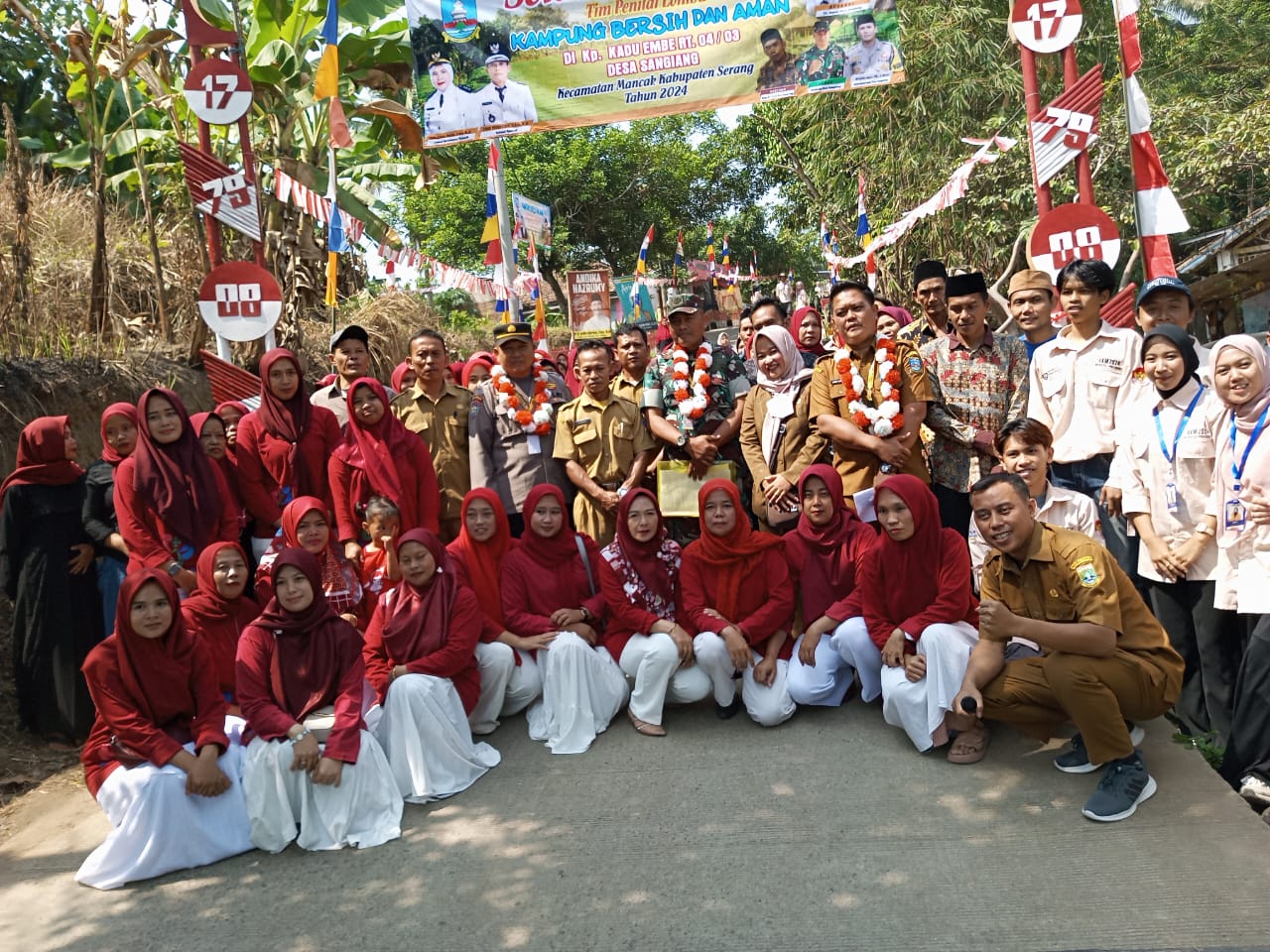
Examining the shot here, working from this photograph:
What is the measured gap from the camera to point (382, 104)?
9.65 meters

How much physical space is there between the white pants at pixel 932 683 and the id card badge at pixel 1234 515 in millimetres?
1039

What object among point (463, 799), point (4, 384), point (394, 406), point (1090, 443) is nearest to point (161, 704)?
point (463, 799)

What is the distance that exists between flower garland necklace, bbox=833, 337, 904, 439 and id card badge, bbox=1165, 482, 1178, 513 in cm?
116

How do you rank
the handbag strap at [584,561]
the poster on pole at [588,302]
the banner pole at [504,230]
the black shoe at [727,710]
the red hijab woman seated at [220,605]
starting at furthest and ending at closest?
the poster on pole at [588,302] < the banner pole at [504,230] < the handbag strap at [584,561] < the black shoe at [727,710] < the red hijab woman seated at [220,605]

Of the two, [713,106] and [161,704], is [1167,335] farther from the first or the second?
[713,106]

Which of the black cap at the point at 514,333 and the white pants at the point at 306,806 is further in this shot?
the black cap at the point at 514,333

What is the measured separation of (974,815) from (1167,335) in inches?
82.3

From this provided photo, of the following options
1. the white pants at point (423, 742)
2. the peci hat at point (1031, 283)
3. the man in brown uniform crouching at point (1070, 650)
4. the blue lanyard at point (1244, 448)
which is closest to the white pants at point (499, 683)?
→ the white pants at point (423, 742)

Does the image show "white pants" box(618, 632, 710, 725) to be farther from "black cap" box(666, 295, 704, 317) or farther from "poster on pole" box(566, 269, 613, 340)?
"poster on pole" box(566, 269, 613, 340)

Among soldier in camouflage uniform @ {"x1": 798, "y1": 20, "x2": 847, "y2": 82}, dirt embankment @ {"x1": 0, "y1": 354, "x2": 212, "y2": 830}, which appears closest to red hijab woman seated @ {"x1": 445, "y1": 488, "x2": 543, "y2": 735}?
dirt embankment @ {"x1": 0, "y1": 354, "x2": 212, "y2": 830}

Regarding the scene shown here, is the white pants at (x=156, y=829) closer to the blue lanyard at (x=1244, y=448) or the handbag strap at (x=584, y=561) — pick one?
the handbag strap at (x=584, y=561)

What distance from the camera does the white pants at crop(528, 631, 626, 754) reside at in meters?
4.43

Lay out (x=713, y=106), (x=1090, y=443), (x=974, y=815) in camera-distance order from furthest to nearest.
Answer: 1. (x=713, y=106)
2. (x=1090, y=443)
3. (x=974, y=815)

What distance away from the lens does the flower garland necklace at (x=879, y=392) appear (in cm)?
463
